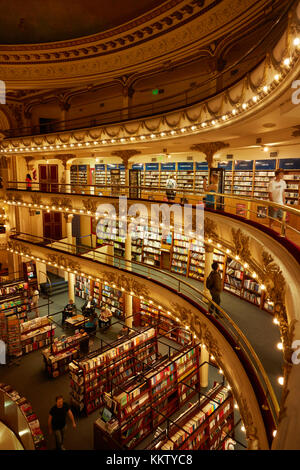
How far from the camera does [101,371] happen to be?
7.90 m

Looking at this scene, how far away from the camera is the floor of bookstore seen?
21.7 ft

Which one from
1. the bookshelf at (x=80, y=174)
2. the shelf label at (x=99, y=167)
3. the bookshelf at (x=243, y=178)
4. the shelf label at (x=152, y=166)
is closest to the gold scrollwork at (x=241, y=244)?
the bookshelf at (x=243, y=178)

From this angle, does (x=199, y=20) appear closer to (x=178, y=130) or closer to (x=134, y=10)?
(x=134, y=10)

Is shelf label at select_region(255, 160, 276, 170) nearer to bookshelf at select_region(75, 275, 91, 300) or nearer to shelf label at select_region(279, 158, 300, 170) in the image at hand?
shelf label at select_region(279, 158, 300, 170)

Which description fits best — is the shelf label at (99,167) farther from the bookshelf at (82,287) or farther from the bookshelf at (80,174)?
the bookshelf at (82,287)

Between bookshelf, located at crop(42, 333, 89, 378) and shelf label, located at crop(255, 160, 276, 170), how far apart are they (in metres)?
8.37

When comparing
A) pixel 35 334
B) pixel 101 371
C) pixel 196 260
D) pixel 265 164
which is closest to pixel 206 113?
pixel 265 164

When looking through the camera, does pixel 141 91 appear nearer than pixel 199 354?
No

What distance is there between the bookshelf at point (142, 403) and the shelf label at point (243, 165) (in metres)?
6.76

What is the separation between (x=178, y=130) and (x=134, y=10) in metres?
4.76

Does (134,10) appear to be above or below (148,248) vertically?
above

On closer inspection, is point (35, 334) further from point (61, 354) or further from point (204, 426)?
point (204, 426)
